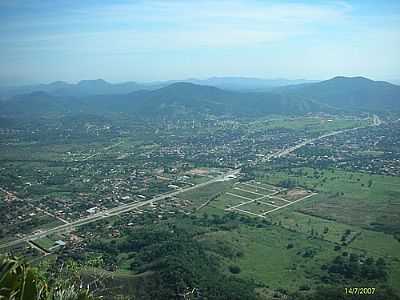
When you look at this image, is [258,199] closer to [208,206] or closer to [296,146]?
[208,206]

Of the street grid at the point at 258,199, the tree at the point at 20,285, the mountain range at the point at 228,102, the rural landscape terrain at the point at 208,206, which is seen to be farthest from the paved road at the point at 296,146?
the tree at the point at 20,285

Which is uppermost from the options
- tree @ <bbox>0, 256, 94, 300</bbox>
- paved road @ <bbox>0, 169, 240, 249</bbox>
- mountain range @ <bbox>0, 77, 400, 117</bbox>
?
tree @ <bbox>0, 256, 94, 300</bbox>

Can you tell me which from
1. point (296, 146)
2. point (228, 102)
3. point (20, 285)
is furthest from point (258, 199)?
point (228, 102)

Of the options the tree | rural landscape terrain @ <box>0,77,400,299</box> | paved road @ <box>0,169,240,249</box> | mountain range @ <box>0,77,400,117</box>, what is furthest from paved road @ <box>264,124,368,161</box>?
the tree

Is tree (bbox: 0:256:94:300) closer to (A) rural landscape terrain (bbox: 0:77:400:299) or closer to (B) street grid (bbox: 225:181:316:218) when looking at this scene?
(A) rural landscape terrain (bbox: 0:77:400:299)

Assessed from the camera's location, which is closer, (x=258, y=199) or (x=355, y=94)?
(x=258, y=199)

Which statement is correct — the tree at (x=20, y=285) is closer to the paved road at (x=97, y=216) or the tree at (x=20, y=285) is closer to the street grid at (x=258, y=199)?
the paved road at (x=97, y=216)
